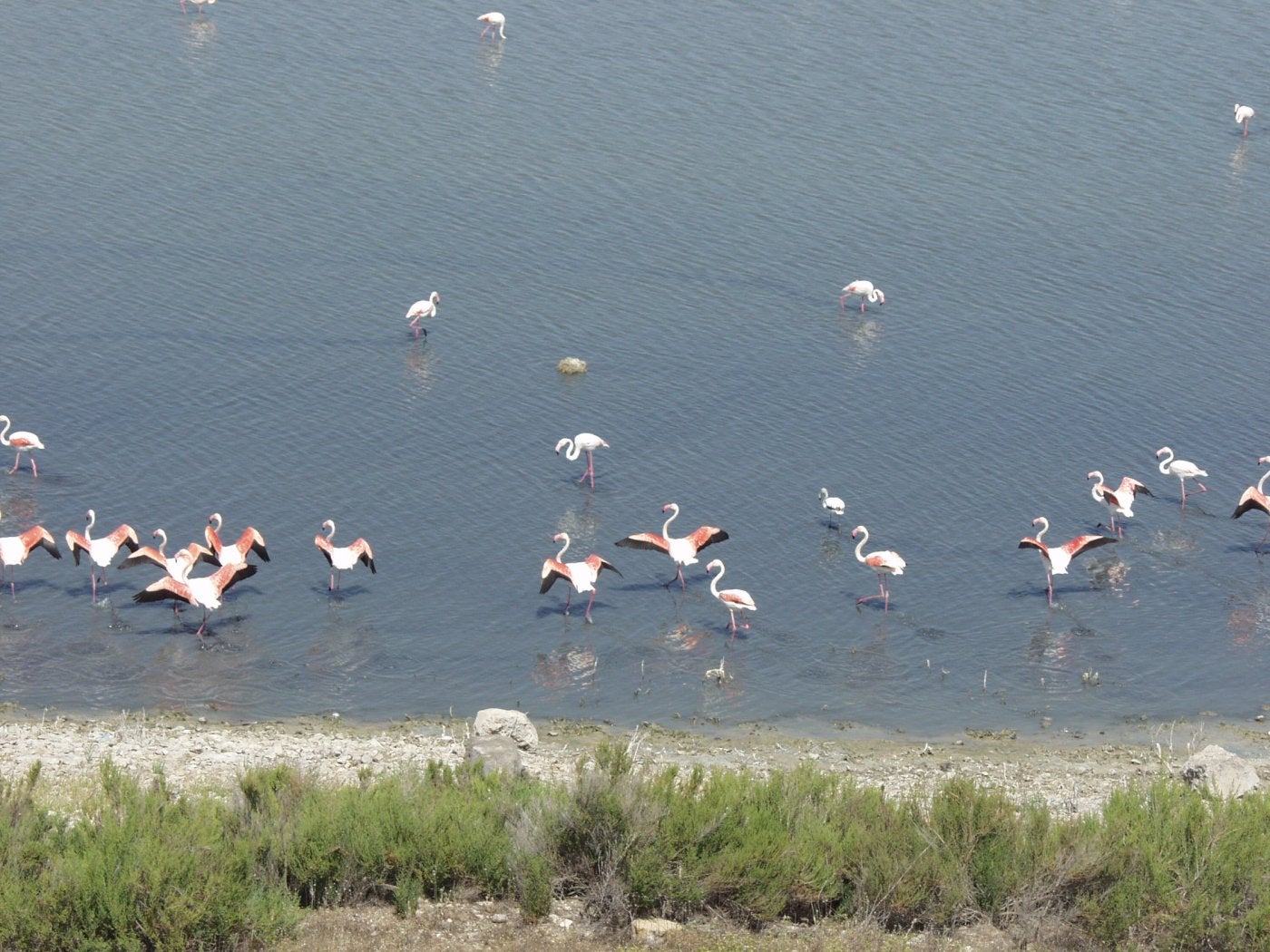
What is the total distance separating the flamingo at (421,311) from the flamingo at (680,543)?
427 inches

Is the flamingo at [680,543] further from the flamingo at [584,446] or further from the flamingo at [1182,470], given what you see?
the flamingo at [1182,470]

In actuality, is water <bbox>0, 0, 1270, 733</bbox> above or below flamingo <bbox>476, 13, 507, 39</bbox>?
below

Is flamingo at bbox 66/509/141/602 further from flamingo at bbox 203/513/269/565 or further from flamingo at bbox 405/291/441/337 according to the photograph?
flamingo at bbox 405/291/441/337

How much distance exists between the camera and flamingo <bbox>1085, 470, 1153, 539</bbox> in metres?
31.4

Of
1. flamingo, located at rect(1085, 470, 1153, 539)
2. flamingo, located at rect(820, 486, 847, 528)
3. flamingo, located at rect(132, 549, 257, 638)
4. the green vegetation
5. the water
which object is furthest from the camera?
flamingo, located at rect(1085, 470, 1153, 539)

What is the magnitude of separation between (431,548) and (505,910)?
1432cm

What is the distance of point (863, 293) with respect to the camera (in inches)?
1570

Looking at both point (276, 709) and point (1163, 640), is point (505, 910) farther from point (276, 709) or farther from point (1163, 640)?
point (1163, 640)

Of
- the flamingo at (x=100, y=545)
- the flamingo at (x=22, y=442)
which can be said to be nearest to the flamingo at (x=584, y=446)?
the flamingo at (x=100, y=545)

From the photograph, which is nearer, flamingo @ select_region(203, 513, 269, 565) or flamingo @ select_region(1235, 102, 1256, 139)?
flamingo @ select_region(203, 513, 269, 565)

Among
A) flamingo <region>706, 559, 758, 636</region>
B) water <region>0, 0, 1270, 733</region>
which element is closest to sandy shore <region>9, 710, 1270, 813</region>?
water <region>0, 0, 1270, 733</region>

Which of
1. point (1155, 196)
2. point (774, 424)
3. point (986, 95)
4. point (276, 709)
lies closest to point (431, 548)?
point (276, 709)

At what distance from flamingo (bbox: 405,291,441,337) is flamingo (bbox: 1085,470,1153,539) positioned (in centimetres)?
1453

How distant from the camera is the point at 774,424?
115 feet
